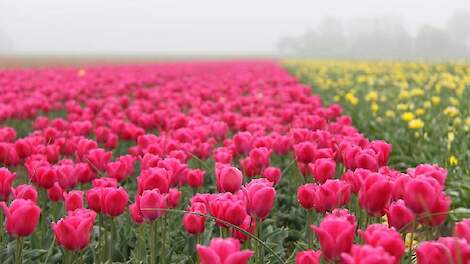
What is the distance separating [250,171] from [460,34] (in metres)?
149

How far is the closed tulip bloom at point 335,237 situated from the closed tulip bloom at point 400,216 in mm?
374

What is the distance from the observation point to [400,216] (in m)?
1.99

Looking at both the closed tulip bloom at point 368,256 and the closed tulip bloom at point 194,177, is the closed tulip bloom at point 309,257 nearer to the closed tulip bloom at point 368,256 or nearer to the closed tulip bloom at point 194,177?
the closed tulip bloom at point 368,256

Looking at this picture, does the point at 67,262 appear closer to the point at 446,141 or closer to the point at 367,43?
the point at 446,141

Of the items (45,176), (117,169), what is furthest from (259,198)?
(45,176)

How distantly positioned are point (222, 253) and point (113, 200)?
3.82 feet

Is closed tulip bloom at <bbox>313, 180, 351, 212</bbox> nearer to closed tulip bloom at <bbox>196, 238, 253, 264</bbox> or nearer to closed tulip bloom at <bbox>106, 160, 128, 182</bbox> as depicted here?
closed tulip bloom at <bbox>196, 238, 253, 264</bbox>

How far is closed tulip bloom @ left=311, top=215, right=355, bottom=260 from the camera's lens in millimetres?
1660

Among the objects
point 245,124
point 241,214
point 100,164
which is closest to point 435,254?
point 241,214

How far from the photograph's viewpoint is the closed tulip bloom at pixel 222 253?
1473 mm

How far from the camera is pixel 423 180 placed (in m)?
1.81

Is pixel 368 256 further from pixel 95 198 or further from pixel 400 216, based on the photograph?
pixel 95 198

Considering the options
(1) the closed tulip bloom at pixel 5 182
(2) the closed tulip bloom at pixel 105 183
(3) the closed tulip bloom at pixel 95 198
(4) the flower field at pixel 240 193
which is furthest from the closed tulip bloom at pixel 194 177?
(1) the closed tulip bloom at pixel 5 182

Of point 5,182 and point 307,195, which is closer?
point 307,195
